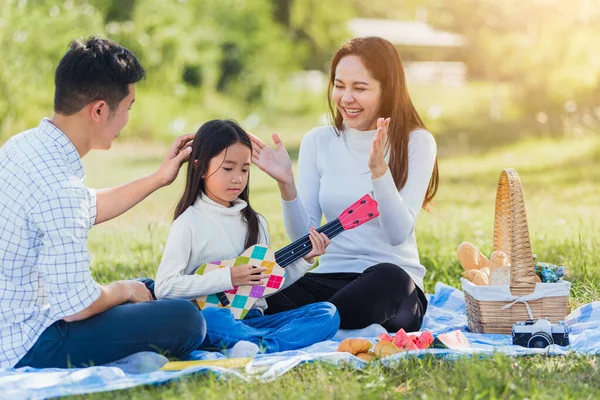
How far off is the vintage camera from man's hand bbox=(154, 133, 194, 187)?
1.52 meters

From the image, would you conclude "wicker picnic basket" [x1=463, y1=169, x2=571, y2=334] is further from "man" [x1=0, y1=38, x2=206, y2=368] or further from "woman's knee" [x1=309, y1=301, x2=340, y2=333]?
"man" [x1=0, y1=38, x2=206, y2=368]

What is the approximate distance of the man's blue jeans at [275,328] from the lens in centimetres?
363

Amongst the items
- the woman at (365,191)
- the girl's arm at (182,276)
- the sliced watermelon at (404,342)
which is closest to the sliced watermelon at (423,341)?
the sliced watermelon at (404,342)

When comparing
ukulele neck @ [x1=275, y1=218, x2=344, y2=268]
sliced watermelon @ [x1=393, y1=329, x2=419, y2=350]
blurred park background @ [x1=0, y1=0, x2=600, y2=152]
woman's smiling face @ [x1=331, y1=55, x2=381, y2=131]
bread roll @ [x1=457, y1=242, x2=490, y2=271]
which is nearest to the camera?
sliced watermelon @ [x1=393, y1=329, x2=419, y2=350]

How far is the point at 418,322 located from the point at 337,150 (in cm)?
94

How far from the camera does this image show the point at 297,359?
131 inches

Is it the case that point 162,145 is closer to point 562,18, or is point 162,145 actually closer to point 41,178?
point 562,18

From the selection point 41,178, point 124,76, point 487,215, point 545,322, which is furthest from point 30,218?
point 487,215

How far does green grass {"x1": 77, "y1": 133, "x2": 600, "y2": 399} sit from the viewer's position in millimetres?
Result: 3014

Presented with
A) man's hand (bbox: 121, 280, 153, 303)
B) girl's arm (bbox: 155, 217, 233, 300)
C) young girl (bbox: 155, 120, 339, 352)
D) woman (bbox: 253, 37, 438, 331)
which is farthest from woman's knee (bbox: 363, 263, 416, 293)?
man's hand (bbox: 121, 280, 153, 303)

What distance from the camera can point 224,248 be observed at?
12.6 ft

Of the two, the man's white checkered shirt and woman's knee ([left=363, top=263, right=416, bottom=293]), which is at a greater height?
the man's white checkered shirt

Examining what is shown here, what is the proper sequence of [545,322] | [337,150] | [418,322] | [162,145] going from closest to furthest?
[545,322] < [418,322] < [337,150] < [162,145]

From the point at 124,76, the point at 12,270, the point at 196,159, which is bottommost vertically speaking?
the point at 12,270
